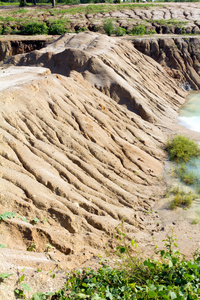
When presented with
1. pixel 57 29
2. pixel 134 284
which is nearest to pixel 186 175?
pixel 134 284

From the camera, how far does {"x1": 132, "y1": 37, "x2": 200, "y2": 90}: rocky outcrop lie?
25516mm

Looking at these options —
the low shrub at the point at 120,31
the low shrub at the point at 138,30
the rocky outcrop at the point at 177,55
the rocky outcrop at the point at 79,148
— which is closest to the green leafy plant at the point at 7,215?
the rocky outcrop at the point at 79,148

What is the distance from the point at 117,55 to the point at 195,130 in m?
7.56

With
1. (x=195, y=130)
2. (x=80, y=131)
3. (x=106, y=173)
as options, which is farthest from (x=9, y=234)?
(x=195, y=130)

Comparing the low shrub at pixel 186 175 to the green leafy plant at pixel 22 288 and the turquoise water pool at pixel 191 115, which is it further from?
the green leafy plant at pixel 22 288

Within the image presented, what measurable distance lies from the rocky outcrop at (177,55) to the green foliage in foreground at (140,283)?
74.2 feet

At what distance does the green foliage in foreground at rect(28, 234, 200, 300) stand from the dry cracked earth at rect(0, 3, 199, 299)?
49cm

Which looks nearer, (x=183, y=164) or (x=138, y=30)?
(x=183, y=164)

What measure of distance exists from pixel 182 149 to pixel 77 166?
591 cm

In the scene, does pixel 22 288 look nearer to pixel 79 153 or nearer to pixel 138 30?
pixel 79 153

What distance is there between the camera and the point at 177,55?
26203mm

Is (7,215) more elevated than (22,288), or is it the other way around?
(22,288)

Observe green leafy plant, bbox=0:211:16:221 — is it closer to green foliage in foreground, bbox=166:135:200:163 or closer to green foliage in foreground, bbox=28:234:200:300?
green foliage in foreground, bbox=28:234:200:300

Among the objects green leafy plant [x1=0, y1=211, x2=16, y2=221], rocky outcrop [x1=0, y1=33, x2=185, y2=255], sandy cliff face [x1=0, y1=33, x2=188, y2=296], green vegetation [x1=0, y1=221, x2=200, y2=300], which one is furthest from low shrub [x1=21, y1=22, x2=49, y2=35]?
green vegetation [x1=0, y1=221, x2=200, y2=300]
